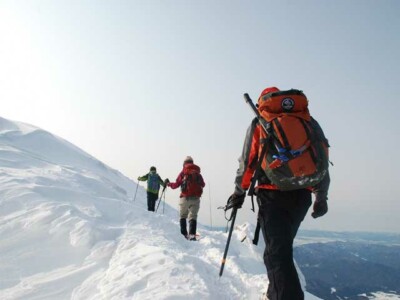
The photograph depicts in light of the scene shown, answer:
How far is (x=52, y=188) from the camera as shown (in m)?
9.55

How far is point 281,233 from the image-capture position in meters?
3.46

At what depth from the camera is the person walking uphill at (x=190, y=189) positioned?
1100cm

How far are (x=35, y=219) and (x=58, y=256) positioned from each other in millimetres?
1433

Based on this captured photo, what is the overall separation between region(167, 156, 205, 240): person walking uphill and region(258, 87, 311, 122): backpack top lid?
23.6ft

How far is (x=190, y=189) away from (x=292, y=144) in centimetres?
778

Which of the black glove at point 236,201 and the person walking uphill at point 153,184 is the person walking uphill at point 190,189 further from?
the black glove at point 236,201

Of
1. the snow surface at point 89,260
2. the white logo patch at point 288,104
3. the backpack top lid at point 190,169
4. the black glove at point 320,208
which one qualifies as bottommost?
the snow surface at point 89,260

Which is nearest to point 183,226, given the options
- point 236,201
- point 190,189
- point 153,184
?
point 190,189

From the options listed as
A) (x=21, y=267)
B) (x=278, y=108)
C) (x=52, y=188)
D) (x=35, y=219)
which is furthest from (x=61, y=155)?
(x=278, y=108)

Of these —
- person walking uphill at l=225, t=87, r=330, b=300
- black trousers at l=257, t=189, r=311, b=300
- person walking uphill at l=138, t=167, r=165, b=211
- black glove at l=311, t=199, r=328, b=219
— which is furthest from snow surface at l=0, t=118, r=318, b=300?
person walking uphill at l=138, t=167, r=165, b=211

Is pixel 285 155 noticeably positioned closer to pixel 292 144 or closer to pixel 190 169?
pixel 292 144

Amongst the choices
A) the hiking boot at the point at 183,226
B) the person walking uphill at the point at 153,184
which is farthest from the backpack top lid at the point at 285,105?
the person walking uphill at the point at 153,184

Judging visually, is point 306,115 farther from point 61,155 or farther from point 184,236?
point 61,155

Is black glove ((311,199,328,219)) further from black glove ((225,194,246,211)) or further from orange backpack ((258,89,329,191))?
black glove ((225,194,246,211))
